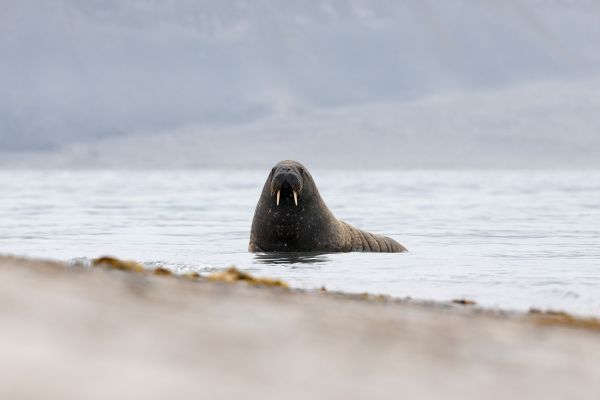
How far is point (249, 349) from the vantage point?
3.79 metres

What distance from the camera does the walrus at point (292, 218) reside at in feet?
52.7

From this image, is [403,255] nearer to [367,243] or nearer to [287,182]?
[367,243]

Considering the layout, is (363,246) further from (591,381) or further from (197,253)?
(591,381)

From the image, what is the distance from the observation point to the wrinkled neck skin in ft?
53.5

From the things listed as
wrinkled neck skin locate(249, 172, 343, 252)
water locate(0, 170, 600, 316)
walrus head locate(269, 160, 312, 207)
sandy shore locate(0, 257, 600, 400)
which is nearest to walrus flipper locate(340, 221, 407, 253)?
water locate(0, 170, 600, 316)

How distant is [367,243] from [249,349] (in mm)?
14065

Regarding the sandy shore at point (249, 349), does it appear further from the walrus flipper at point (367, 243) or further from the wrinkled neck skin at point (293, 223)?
the walrus flipper at point (367, 243)

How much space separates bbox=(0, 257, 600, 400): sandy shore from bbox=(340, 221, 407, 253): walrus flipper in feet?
38.6

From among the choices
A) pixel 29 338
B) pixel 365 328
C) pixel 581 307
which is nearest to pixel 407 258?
pixel 581 307

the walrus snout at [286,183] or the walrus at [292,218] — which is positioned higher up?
the walrus snout at [286,183]

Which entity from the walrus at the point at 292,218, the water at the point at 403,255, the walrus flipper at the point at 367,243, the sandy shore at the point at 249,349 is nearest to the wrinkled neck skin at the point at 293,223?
the walrus at the point at 292,218

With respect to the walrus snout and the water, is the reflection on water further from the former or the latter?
the walrus snout

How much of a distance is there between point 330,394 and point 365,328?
156 centimetres

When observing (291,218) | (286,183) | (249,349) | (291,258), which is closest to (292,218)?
(291,218)
